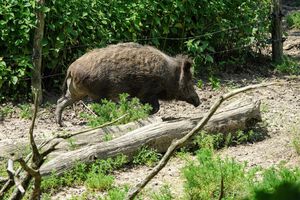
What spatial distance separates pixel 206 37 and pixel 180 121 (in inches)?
162

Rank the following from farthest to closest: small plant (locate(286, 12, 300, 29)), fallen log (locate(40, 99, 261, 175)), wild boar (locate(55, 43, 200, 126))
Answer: small plant (locate(286, 12, 300, 29)), wild boar (locate(55, 43, 200, 126)), fallen log (locate(40, 99, 261, 175))

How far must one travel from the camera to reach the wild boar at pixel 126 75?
7.18 metres

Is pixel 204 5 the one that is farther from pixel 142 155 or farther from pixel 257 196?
pixel 257 196

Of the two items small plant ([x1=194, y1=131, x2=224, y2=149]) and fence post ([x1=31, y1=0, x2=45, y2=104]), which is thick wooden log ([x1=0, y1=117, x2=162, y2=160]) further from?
fence post ([x1=31, y1=0, x2=45, y2=104])

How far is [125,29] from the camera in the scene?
29.5ft

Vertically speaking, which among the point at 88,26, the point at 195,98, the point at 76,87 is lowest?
the point at 195,98

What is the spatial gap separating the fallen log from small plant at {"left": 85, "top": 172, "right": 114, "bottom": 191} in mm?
238

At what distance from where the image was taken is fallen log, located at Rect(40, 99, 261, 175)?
17.0 feet

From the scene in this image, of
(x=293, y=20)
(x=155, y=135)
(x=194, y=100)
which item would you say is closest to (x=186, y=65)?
(x=194, y=100)

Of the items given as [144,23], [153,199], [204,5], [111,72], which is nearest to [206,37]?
[204,5]

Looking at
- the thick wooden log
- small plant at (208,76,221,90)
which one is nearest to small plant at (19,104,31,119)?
the thick wooden log

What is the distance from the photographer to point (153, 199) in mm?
4633

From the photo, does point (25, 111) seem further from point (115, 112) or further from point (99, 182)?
point (99, 182)

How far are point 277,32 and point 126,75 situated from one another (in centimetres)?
446
